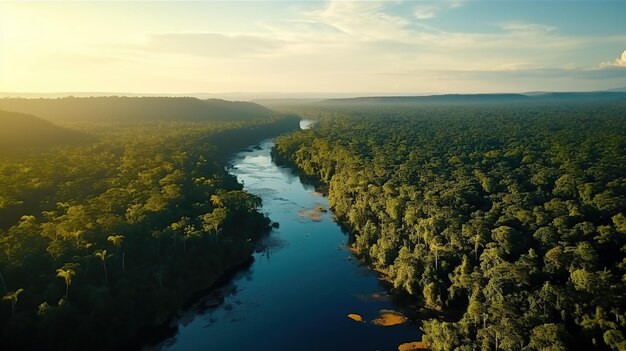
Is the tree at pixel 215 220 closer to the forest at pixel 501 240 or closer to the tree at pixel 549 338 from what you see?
the forest at pixel 501 240

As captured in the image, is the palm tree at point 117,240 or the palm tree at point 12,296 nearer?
the palm tree at point 12,296

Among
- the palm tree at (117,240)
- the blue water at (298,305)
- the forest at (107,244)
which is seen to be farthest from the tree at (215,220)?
the palm tree at (117,240)

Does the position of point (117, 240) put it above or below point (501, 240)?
below

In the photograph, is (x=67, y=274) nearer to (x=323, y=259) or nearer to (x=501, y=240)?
(x=323, y=259)

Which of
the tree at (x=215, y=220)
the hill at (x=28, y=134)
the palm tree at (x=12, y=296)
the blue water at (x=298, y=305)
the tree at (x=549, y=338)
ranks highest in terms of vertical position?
the hill at (x=28, y=134)

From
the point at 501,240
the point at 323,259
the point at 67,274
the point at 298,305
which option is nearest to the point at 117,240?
the point at 67,274

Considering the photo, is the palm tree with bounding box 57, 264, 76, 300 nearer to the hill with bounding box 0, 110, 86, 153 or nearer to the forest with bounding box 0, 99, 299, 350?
the forest with bounding box 0, 99, 299, 350
